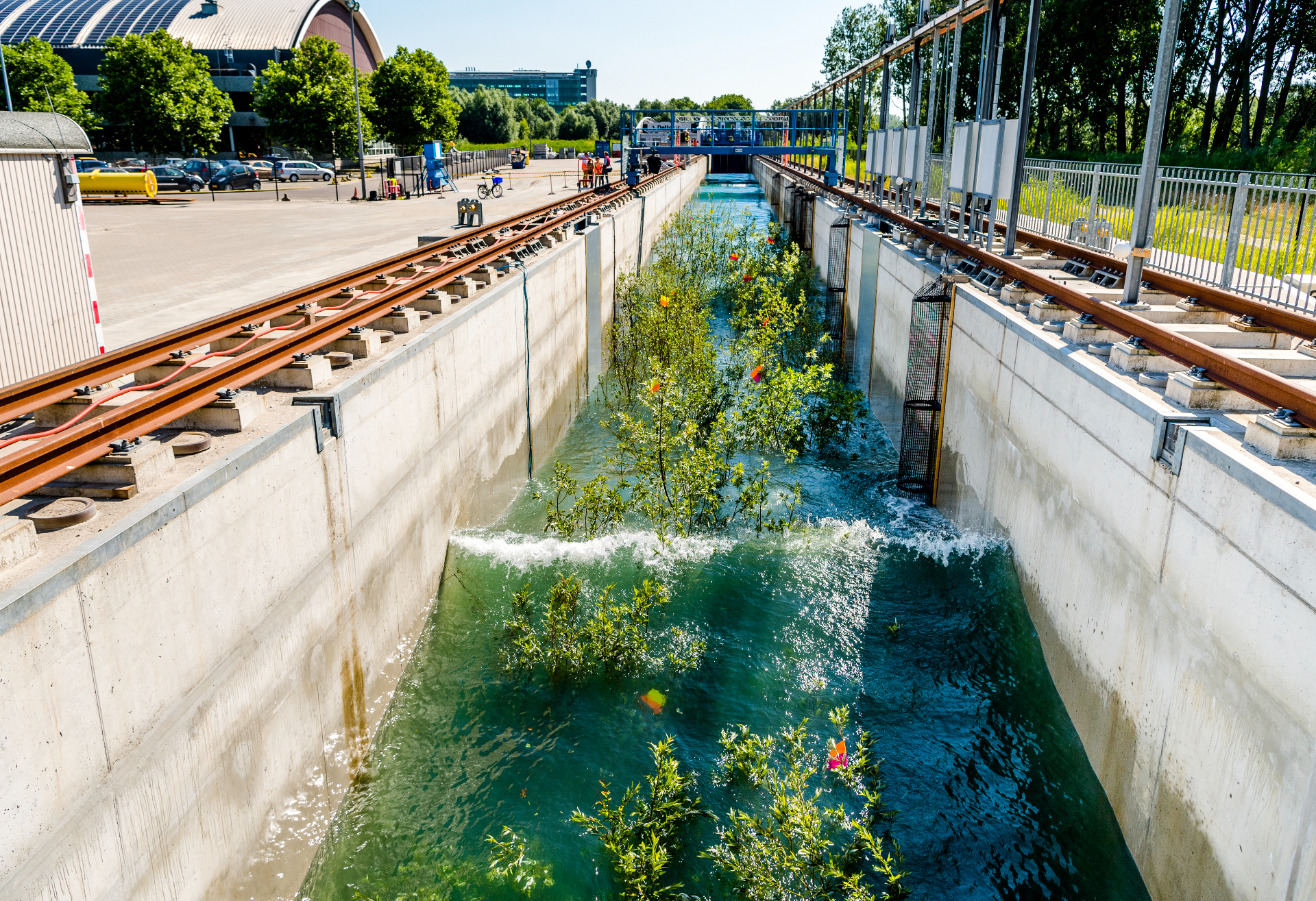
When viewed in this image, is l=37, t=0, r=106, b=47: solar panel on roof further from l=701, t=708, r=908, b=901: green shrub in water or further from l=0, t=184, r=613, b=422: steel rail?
l=701, t=708, r=908, b=901: green shrub in water

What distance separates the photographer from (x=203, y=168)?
49.4 metres

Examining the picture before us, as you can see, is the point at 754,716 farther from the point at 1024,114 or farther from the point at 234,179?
the point at 234,179

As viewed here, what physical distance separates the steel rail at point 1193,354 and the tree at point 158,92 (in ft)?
186

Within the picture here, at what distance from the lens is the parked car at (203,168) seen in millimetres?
48031

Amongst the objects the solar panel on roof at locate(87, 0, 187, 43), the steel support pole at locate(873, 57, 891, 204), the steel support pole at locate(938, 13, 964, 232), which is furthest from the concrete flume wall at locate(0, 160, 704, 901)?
the solar panel on roof at locate(87, 0, 187, 43)

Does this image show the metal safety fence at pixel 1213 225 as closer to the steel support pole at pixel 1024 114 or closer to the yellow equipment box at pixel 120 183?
the steel support pole at pixel 1024 114

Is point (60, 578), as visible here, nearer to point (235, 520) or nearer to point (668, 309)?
point (235, 520)

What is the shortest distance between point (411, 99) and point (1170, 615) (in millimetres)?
60006

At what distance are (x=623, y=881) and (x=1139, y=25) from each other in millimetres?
50392

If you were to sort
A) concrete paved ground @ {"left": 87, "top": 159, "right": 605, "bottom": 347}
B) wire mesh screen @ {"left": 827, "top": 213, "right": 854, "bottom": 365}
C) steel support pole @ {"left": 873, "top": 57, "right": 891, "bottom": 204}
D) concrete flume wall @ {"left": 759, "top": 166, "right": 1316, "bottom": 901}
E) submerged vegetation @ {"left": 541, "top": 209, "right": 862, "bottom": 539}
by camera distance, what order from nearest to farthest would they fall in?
concrete flume wall @ {"left": 759, "top": 166, "right": 1316, "bottom": 901} → submerged vegetation @ {"left": 541, "top": 209, "right": 862, "bottom": 539} → concrete paved ground @ {"left": 87, "top": 159, "right": 605, "bottom": 347} → wire mesh screen @ {"left": 827, "top": 213, "right": 854, "bottom": 365} → steel support pole @ {"left": 873, "top": 57, "right": 891, "bottom": 204}

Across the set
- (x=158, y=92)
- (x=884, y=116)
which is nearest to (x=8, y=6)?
(x=158, y=92)

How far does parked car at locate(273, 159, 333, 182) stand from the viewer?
188ft

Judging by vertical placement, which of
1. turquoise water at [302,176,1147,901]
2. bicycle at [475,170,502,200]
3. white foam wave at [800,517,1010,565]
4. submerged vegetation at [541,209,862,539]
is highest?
bicycle at [475,170,502,200]

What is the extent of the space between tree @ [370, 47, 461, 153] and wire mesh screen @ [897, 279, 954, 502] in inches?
2065
